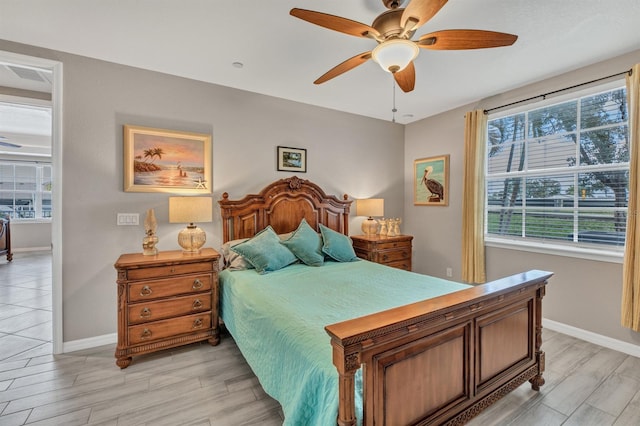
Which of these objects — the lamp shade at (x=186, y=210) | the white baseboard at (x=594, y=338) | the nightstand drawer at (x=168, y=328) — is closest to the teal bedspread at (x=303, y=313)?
the nightstand drawer at (x=168, y=328)

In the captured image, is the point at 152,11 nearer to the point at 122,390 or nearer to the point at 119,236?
the point at 119,236

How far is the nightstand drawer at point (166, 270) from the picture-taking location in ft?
7.91

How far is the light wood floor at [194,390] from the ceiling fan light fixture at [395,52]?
230cm

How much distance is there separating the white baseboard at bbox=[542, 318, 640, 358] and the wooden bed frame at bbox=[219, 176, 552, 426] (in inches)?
51.5

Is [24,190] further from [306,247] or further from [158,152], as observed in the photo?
[306,247]

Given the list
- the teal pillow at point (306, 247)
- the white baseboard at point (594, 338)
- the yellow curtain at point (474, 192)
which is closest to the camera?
the white baseboard at point (594, 338)

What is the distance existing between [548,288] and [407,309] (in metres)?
2.74

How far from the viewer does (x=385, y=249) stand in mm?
3893

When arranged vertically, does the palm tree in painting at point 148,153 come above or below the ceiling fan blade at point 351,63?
below

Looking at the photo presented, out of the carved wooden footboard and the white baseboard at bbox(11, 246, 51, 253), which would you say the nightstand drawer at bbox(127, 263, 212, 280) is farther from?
the white baseboard at bbox(11, 246, 51, 253)

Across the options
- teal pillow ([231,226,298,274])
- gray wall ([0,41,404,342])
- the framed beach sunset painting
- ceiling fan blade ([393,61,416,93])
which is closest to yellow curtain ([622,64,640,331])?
ceiling fan blade ([393,61,416,93])

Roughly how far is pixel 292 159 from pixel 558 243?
3.23 m

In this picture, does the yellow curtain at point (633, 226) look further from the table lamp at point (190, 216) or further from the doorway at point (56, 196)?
the doorway at point (56, 196)

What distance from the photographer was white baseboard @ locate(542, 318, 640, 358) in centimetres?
260
